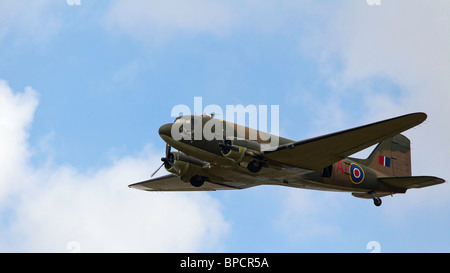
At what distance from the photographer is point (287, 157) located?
25.1 meters

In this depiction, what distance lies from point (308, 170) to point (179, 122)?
7018 millimetres

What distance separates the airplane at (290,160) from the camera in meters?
23.9

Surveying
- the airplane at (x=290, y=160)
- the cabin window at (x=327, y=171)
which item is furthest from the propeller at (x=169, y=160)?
the cabin window at (x=327, y=171)

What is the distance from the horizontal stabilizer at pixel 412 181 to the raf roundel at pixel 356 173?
1.33m

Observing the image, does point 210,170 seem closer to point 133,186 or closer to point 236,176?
point 236,176

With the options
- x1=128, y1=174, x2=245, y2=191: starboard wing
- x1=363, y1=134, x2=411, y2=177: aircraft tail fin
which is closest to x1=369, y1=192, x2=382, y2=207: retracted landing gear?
x1=363, y1=134, x2=411, y2=177: aircraft tail fin

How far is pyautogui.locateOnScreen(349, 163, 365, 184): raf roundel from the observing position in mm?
29391

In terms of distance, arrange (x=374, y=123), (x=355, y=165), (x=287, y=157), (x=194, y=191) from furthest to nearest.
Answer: (x=194, y=191), (x=355, y=165), (x=287, y=157), (x=374, y=123)

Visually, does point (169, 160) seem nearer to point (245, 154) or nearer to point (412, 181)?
point (245, 154)

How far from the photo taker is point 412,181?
29.4m

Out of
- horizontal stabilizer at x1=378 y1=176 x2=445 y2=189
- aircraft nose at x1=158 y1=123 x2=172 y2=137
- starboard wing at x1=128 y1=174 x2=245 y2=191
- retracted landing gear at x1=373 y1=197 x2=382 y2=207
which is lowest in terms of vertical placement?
retracted landing gear at x1=373 y1=197 x2=382 y2=207

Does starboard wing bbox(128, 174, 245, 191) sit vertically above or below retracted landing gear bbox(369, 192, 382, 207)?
above

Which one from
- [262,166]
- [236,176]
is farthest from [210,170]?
[262,166]

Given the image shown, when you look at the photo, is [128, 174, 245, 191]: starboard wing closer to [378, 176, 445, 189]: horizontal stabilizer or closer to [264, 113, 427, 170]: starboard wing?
[264, 113, 427, 170]: starboard wing
